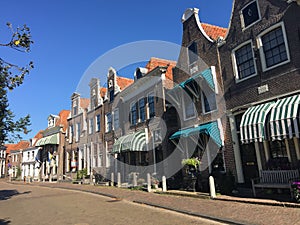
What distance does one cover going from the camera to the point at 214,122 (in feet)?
A: 46.5

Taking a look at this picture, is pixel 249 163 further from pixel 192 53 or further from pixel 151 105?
pixel 151 105

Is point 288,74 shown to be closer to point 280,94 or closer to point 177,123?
point 280,94

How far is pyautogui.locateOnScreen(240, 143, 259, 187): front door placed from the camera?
1221 centimetres

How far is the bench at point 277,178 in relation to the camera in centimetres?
991

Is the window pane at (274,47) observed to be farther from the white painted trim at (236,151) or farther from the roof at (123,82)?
the roof at (123,82)

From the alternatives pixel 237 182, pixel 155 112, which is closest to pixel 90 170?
pixel 155 112

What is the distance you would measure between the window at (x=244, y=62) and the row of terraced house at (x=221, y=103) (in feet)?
0.17

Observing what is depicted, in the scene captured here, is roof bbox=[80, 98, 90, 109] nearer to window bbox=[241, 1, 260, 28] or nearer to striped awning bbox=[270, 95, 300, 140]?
window bbox=[241, 1, 260, 28]

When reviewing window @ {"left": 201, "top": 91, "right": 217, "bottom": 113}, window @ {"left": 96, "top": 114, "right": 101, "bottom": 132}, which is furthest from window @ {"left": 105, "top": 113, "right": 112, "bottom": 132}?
window @ {"left": 201, "top": 91, "right": 217, "bottom": 113}

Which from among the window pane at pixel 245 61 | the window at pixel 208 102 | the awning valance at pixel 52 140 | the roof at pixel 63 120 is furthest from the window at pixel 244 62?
the awning valance at pixel 52 140

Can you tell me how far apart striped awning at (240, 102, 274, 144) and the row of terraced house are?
1.6 inches

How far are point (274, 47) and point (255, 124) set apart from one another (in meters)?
3.86

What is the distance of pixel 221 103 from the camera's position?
1398 centimetres

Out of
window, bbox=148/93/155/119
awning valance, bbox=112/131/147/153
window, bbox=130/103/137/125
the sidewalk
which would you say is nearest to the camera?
the sidewalk
